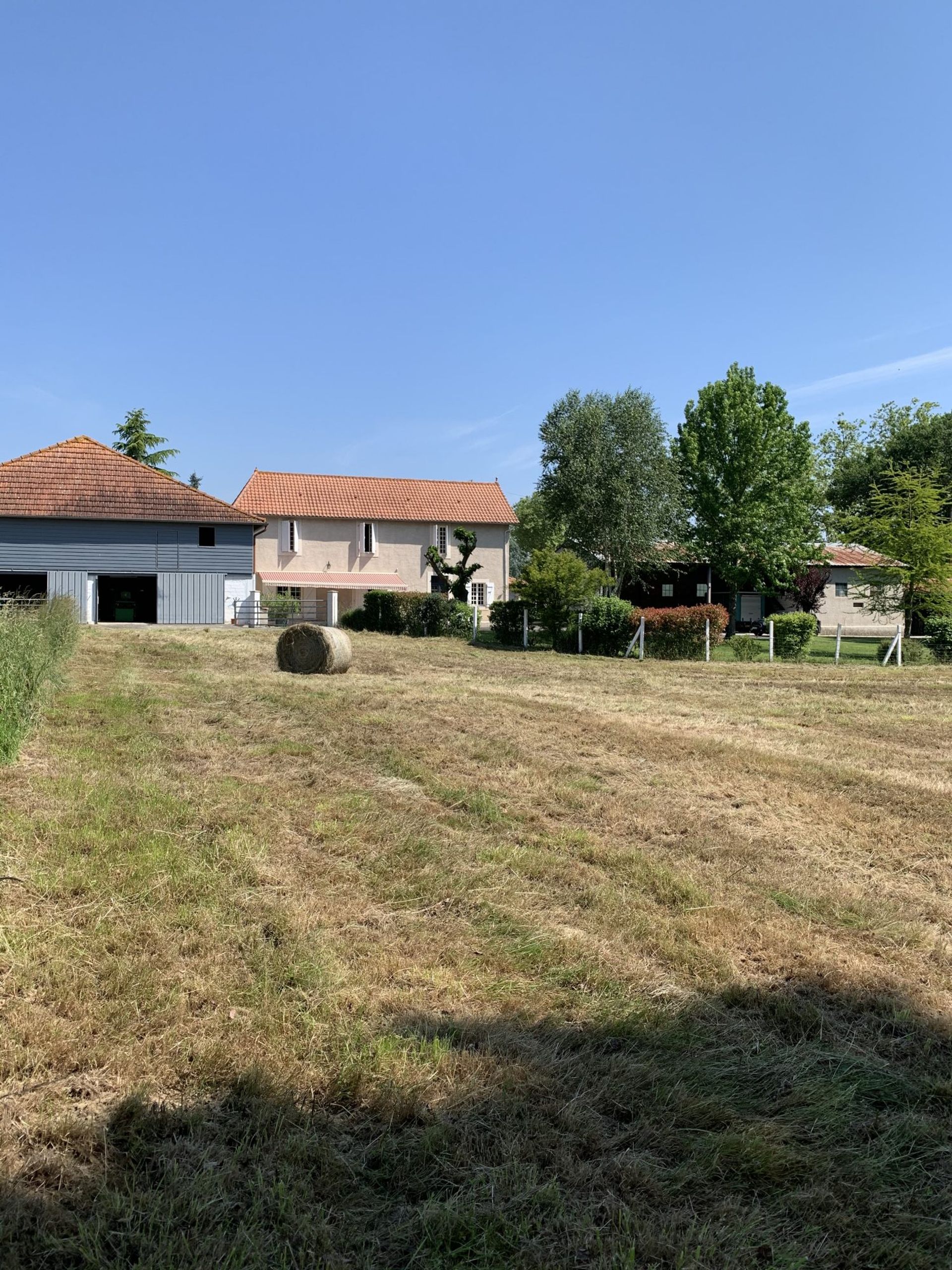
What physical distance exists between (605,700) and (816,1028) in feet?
34.9

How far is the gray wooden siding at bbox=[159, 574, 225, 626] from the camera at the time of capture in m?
35.0

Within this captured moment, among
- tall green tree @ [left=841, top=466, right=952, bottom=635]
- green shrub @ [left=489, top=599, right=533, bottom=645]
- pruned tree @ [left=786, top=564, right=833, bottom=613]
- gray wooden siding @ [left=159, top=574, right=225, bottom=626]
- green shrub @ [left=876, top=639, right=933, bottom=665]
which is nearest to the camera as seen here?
green shrub @ [left=876, top=639, right=933, bottom=665]

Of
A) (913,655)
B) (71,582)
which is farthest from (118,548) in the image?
(913,655)

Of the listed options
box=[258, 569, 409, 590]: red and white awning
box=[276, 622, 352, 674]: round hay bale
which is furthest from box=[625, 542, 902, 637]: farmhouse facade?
box=[276, 622, 352, 674]: round hay bale

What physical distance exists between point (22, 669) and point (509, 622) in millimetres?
20845

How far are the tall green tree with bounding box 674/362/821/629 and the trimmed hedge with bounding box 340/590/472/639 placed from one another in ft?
65.2

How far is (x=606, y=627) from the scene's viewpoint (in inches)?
977

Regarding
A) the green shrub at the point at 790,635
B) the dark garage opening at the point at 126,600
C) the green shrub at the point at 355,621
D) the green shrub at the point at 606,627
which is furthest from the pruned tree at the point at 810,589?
the dark garage opening at the point at 126,600

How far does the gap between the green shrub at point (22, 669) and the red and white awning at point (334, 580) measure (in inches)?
1156

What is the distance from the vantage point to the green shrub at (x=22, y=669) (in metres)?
6.97

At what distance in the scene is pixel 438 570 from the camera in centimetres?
3869

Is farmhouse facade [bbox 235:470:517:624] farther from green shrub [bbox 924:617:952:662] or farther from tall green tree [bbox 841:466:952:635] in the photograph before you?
green shrub [bbox 924:617:952:662]

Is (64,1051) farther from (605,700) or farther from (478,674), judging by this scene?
(478,674)

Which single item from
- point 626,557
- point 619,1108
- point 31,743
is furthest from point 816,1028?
point 626,557
